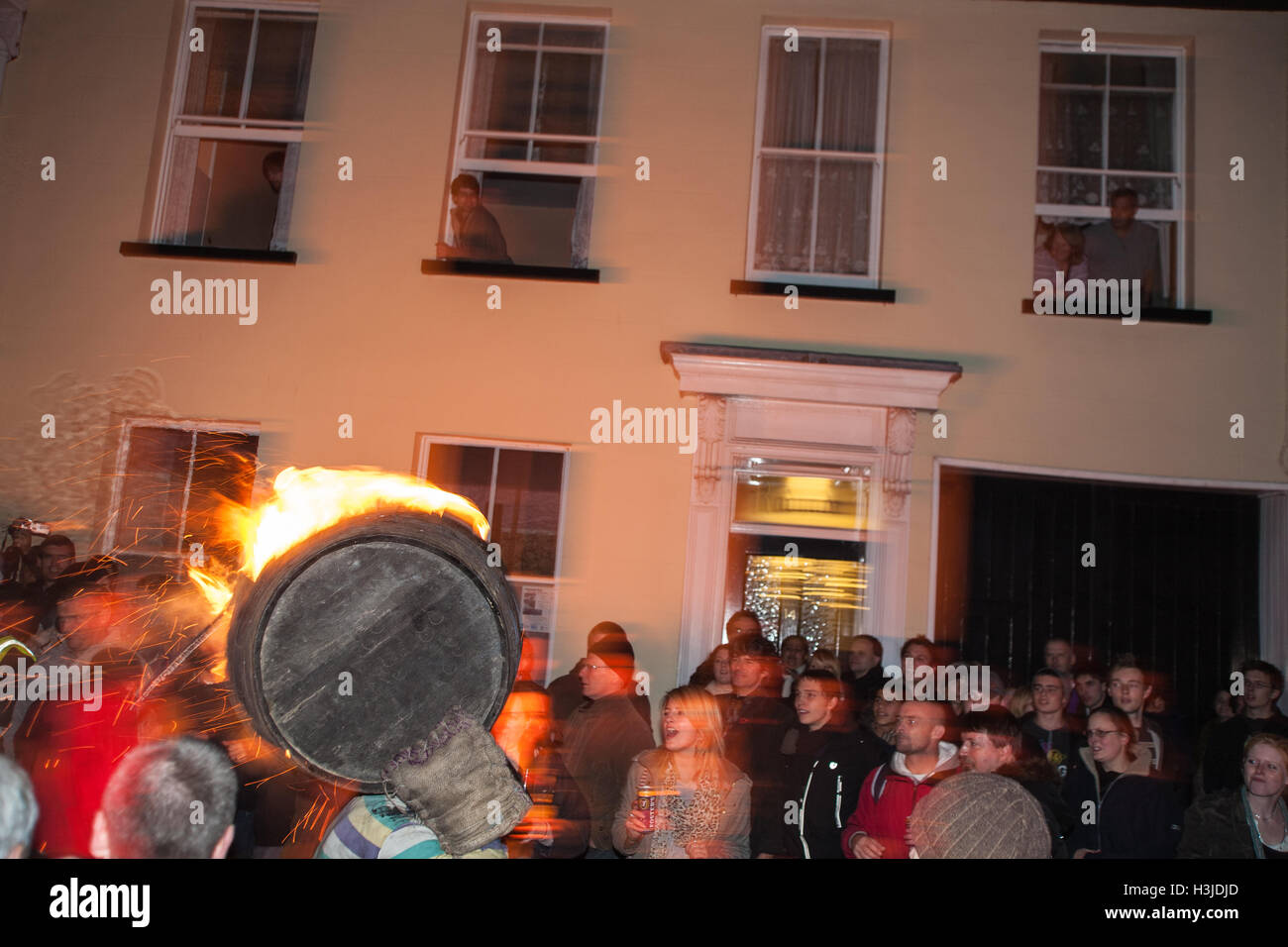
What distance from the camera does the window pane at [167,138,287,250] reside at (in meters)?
7.47

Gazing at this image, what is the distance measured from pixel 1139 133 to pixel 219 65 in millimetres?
6965

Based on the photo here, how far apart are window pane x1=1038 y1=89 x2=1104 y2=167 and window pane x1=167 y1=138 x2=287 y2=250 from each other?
568 cm

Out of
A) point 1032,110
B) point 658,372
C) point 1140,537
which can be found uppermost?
point 1032,110

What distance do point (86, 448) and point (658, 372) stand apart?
4.13 meters

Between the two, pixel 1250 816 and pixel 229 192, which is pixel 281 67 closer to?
pixel 229 192

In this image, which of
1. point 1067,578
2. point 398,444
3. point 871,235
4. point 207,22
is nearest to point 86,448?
point 398,444

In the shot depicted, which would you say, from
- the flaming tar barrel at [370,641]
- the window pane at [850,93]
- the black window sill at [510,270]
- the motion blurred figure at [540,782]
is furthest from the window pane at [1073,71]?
the flaming tar barrel at [370,641]

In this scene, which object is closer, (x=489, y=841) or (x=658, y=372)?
(x=489, y=841)

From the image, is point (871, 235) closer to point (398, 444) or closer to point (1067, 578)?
point (1067, 578)

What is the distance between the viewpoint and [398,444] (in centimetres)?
694

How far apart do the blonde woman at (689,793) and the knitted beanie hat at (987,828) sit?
1.75m

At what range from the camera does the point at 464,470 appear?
23.1ft
